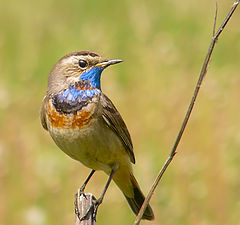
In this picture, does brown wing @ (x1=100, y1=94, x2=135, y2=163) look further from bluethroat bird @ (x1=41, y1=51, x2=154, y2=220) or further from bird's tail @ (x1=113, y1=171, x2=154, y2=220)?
bird's tail @ (x1=113, y1=171, x2=154, y2=220)

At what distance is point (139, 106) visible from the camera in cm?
923

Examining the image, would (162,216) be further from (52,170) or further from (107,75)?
(107,75)

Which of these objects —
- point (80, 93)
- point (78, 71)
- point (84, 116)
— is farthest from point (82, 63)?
point (84, 116)

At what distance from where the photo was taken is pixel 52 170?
8.59 meters

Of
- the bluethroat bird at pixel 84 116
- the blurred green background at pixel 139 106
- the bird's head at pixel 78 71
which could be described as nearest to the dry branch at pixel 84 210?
the bluethroat bird at pixel 84 116

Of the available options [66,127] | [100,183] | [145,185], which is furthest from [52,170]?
[66,127]

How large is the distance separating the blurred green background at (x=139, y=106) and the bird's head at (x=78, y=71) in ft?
5.50

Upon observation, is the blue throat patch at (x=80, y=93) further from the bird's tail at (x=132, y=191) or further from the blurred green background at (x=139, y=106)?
the blurred green background at (x=139, y=106)

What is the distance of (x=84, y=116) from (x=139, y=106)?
3.22 m

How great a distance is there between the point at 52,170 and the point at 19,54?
277 cm

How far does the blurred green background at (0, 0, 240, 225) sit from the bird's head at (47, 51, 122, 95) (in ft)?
5.50

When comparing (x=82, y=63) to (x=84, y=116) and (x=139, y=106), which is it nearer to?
(x=84, y=116)

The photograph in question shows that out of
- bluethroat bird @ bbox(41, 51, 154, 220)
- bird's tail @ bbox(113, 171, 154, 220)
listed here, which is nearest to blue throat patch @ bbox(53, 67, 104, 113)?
bluethroat bird @ bbox(41, 51, 154, 220)

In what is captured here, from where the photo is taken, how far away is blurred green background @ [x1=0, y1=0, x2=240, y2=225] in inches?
309
